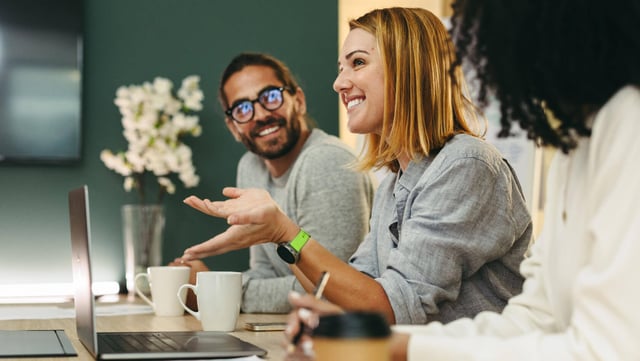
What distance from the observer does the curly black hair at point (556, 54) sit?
934 millimetres

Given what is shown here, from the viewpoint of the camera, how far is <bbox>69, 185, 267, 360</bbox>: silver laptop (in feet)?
4.18

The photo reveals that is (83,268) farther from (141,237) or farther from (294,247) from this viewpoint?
(141,237)

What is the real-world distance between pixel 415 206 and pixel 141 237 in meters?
1.52

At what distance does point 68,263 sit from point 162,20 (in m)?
1.00

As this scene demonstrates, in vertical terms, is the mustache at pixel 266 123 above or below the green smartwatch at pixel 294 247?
above

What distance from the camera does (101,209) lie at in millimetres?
3195

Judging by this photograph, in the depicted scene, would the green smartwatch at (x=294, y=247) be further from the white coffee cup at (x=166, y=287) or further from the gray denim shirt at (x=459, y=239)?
the white coffee cup at (x=166, y=287)

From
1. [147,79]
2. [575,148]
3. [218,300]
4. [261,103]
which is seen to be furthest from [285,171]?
[575,148]

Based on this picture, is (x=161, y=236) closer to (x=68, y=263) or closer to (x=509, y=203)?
(x=68, y=263)

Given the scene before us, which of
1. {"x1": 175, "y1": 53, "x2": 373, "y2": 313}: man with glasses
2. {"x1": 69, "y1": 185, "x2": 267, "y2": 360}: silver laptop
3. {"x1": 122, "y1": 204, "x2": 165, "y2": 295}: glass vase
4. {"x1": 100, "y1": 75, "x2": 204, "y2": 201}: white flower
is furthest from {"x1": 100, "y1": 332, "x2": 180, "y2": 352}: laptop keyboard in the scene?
{"x1": 100, "y1": 75, "x2": 204, "y2": 201}: white flower

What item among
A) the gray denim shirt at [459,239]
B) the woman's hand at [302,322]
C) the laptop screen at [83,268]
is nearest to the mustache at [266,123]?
the gray denim shirt at [459,239]

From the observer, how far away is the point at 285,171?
276 centimetres

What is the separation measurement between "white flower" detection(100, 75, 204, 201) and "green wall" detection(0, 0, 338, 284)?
97 mm

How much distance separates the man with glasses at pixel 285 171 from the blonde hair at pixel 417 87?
0.48 meters
